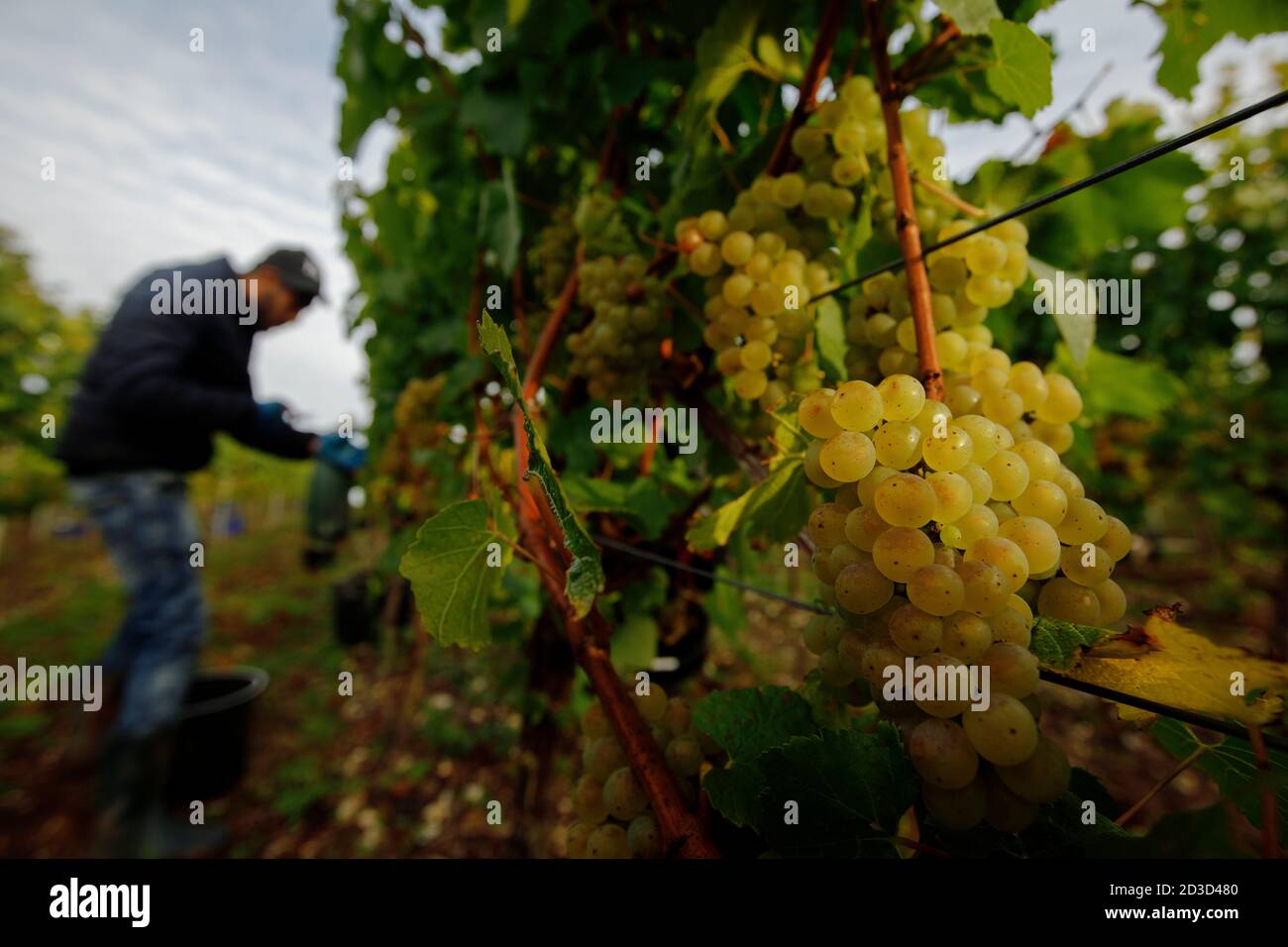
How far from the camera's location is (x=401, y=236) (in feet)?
6.96

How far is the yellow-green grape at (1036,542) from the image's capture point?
1.87 feet

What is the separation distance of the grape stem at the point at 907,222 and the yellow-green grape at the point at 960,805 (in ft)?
1.29

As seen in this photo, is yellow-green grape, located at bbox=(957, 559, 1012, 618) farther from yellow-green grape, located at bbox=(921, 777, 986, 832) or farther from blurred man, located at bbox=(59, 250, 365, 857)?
blurred man, located at bbox=(59, 250, 365, 857)

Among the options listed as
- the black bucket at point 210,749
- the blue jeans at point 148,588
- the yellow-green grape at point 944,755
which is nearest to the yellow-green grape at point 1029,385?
the yellow-green grape at point 944,755

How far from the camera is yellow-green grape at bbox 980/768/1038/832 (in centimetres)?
49

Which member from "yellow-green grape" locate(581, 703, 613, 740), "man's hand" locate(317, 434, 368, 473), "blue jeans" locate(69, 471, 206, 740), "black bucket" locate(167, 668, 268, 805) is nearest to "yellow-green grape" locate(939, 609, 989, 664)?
"yellow-green grape" locate(581, 703, 613, 740)

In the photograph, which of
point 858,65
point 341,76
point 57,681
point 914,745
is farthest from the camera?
point 57,681

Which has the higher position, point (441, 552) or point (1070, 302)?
point (1070, 302)

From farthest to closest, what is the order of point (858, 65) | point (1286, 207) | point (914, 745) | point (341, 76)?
point (1286, 207) → point (341, 76) → point (858, 65) → point (914, 745)

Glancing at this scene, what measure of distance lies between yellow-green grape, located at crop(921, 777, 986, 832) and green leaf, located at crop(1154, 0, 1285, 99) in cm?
126

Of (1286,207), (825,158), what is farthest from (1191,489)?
(825,158)

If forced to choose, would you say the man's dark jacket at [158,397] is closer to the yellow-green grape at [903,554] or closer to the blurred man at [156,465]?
the blurred man at [156,465]

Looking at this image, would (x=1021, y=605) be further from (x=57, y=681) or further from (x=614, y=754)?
(x=57, y=681)
